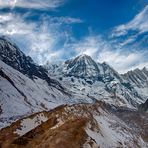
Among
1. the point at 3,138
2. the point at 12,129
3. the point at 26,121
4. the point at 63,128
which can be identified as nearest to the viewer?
the point at 63,128

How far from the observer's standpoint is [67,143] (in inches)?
4230

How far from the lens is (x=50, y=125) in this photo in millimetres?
130375

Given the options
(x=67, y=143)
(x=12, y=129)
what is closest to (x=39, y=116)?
(x=12, y=129)

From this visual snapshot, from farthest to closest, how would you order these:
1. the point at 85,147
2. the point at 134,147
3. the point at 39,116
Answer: the point at 134,147 → the point at 39,116 → the point at 85,147

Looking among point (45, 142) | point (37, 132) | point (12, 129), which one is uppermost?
point (12, 129)

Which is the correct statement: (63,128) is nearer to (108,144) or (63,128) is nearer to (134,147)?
(108,144)

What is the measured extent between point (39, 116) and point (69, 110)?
48.6 feet

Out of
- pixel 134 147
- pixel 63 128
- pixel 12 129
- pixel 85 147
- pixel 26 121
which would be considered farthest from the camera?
pixel 134 147

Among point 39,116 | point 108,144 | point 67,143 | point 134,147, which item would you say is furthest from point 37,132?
point 134,147

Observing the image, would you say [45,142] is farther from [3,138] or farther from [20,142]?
[3,138]

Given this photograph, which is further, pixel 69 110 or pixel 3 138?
pixel 69 110

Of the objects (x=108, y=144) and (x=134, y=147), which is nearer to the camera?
(x=108, y=144)

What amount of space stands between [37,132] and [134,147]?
6836 cm

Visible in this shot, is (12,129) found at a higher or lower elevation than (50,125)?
higher
